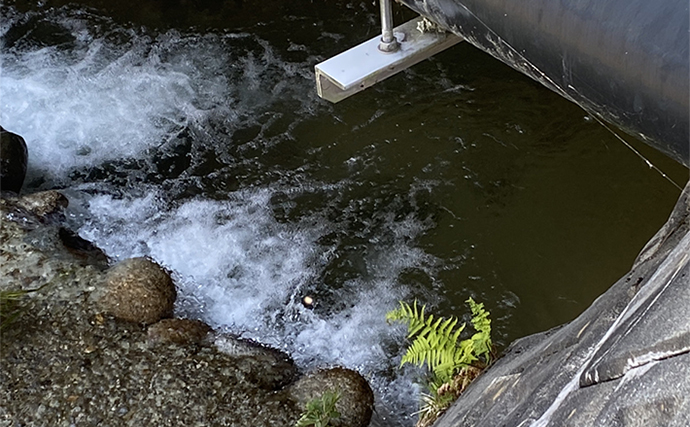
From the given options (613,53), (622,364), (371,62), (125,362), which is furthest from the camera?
(125,362)

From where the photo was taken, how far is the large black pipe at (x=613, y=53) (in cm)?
163

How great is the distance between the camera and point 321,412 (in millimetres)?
3805

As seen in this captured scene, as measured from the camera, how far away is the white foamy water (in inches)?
193

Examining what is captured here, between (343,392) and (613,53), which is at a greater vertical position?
(613,53)

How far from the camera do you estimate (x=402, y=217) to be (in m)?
5.47

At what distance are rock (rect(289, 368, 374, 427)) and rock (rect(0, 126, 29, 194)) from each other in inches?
132

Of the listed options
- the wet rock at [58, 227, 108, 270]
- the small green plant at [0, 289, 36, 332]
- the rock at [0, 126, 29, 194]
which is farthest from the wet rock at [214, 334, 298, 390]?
the rock at [0, 126, 29, 194]

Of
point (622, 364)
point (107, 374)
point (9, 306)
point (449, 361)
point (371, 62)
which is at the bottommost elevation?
point (107, 374)

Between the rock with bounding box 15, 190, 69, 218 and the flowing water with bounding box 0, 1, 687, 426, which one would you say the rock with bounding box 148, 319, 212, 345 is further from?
the rock with bounding box 15, 190, 69, 218

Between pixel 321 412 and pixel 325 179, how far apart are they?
2481mm

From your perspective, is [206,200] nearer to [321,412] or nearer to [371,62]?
[321,412]

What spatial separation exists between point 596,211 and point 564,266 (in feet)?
1.94

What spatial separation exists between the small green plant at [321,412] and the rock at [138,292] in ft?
A: 4.60

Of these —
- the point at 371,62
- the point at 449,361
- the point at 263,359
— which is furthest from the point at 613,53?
the point at 263,359
